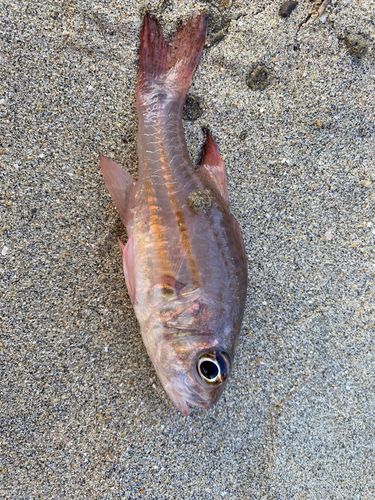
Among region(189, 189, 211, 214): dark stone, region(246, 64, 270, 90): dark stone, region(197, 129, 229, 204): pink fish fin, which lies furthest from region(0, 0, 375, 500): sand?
region(189, 189, 211, 214): dark stone

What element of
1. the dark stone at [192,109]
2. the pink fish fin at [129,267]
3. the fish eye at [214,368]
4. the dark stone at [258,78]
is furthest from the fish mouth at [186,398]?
the dark stone at [258,78]

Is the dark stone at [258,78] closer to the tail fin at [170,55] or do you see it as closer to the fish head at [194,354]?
the tail fin at [170,55]

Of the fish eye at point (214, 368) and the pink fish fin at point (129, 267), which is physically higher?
the pink fish fin at point (129, 267)

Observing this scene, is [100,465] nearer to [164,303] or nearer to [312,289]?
[164,303]

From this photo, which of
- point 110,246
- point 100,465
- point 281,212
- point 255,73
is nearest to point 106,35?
point 255,73

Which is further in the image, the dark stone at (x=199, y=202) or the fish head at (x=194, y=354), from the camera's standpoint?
the dark stone at (x=199, y=202)

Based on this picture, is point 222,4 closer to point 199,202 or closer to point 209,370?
point 199,202
